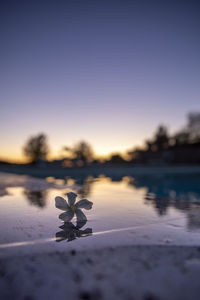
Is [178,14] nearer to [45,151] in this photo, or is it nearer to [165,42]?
[165,42]

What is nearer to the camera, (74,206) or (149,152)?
(74,206)

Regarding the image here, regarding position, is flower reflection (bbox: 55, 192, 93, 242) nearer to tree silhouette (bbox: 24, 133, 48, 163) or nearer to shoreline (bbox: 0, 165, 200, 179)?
shoreline (bbox: 0, 165, 200, 179)

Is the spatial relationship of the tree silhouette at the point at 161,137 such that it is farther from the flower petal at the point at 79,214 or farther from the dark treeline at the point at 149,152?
the flower petal at the point at 79,214

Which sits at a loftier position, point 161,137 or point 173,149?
point 161,137

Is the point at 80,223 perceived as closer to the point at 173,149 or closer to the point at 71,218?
the point at 71,218

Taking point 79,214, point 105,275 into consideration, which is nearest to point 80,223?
point 79,214
